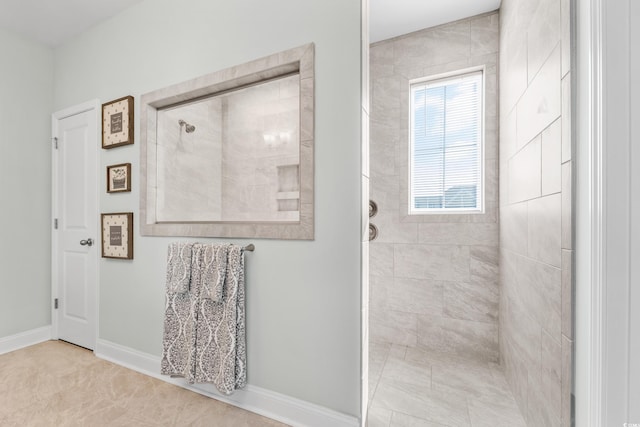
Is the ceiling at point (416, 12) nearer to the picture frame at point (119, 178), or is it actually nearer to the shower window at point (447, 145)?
the shower window at point (447, 145)

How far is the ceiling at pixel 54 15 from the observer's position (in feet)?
7.56

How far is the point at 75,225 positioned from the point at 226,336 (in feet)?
6.85

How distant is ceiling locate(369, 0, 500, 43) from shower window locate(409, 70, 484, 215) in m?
0.46

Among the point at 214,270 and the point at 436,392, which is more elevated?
the point at 214,270

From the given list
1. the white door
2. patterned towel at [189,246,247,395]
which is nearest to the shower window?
patterned towel at [189,246,247,395]

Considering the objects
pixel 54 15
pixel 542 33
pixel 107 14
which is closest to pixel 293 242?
pixel 542 33

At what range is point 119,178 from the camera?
235 centimetres

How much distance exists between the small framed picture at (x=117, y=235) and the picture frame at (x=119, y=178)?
0.67ft

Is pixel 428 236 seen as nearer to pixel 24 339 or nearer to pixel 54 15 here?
pixel 54 15

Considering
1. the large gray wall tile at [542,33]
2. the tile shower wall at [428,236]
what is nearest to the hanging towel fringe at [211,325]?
the tile shower wall at [428,236]
